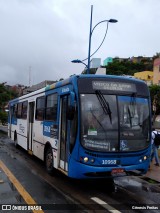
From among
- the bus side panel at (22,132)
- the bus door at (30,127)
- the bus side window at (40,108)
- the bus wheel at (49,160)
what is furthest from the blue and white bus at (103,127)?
the bus side panel at (22,132)

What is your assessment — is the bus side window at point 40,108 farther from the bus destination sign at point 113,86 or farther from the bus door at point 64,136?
the bus destination sign at point 113,86

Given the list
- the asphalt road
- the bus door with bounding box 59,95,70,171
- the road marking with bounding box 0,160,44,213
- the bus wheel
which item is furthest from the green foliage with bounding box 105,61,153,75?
the bus door with bounding box 59,95,70,171

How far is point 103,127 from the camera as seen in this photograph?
836 centimetres

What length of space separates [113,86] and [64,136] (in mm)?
1868

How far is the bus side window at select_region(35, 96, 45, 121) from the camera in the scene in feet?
39.5

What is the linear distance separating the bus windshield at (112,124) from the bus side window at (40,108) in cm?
385

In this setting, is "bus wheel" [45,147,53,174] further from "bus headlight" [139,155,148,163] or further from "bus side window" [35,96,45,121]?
"bus headlight" [139,155,148,163]

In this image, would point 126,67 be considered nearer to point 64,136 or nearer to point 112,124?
point 64,136

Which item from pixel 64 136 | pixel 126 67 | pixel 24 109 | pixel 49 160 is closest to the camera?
pixel 64 136

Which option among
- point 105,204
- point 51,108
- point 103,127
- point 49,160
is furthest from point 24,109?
point 105,204

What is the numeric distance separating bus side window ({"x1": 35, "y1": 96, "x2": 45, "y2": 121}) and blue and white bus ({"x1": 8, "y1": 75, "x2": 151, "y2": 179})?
2.38m

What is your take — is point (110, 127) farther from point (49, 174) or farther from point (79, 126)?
point (49, 174)

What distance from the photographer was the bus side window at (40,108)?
39.5ft

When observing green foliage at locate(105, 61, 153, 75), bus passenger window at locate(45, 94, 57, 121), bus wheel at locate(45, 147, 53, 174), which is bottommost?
bus wheel at locate(45, 147, 53, 174)
